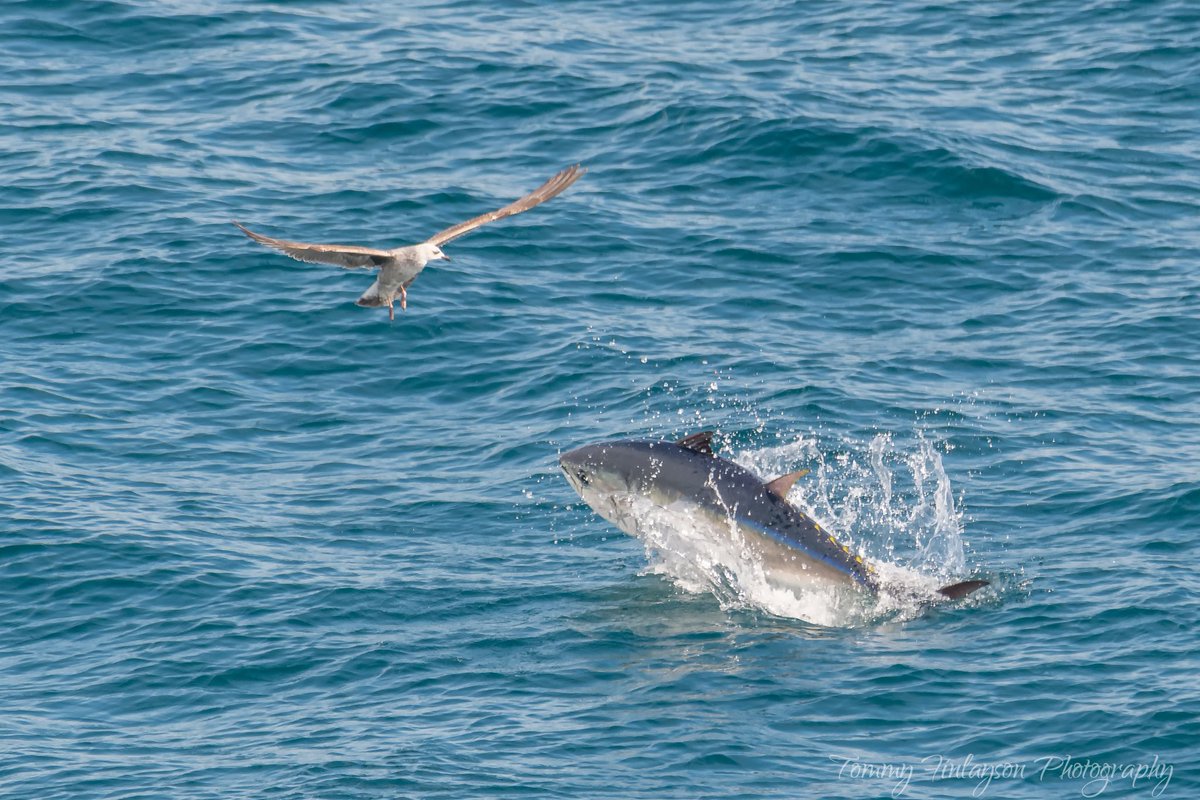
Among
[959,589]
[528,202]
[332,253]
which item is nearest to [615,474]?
[528,202]

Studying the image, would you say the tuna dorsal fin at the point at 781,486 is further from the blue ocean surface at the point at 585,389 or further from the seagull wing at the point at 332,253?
the seagull wing at the point at 332,253

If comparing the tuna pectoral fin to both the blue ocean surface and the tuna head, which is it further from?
the tuna head

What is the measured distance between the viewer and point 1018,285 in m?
29.3

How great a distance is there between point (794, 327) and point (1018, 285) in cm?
390

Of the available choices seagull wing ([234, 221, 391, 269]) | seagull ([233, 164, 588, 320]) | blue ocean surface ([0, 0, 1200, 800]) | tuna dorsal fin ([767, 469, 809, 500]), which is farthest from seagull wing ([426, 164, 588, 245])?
blue ocean surface ([0, 0, 1200, 800])

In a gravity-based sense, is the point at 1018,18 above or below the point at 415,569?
above

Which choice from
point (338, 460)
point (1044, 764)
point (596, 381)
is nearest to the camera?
point (1044, 764)

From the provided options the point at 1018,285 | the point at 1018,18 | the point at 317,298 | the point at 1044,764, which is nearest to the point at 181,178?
the point at 317,298

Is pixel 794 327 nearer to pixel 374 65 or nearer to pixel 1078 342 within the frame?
pixel 1078 342

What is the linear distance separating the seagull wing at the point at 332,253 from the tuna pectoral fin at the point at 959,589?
6964 millimetres

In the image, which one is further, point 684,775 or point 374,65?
point 374,65

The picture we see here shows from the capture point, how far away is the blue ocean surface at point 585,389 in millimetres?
18016

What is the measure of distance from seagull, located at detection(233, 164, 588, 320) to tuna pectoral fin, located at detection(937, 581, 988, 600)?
19.6 feet

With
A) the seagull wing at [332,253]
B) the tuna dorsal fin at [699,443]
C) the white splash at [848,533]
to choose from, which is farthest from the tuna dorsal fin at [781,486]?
the seagull wing at [332,253]
